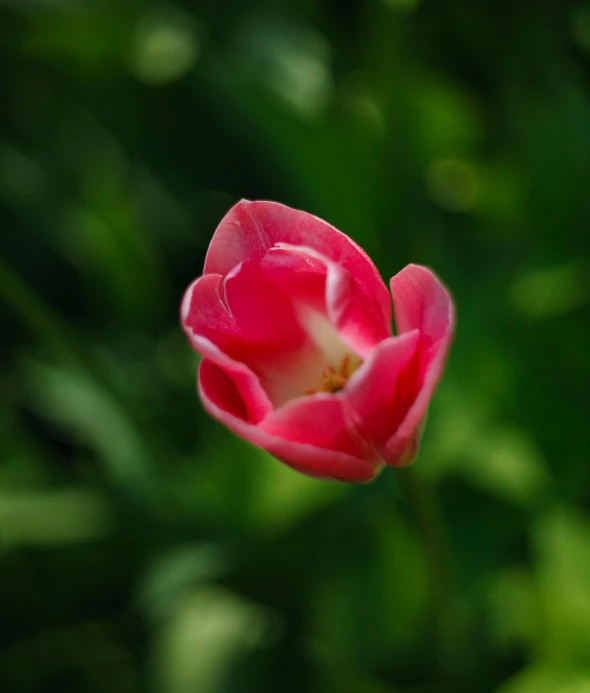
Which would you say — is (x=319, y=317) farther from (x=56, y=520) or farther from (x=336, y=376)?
(x=56, y=520)

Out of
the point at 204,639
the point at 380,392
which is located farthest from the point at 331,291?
the point at 204,639

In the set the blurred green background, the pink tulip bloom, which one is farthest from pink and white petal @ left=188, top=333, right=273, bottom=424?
the blurred green background

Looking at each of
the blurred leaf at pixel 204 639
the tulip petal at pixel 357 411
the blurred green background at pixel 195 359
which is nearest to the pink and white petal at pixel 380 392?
the tulip petal at pixel 357 411

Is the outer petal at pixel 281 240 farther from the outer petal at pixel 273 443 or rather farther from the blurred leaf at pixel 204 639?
the blurred leaf at pixel 204 639

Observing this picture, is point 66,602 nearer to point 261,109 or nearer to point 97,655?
point 97,655

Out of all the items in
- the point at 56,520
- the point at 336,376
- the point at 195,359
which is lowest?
the point at 56,520

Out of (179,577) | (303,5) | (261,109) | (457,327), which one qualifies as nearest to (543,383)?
(457,327)
